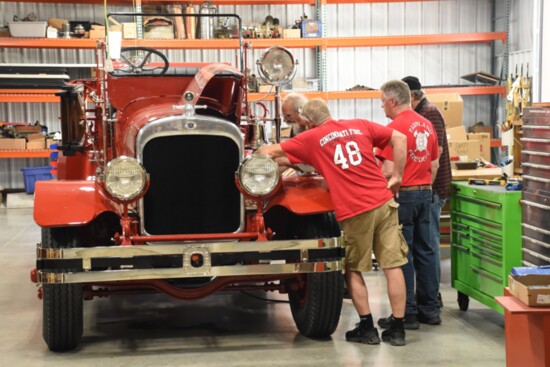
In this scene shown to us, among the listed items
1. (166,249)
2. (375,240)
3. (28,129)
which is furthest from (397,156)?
(28,129)

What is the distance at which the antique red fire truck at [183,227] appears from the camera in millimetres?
4730

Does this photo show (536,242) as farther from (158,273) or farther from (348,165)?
(158,273)

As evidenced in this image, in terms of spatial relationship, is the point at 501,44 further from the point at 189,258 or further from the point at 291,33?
the point at 189,258

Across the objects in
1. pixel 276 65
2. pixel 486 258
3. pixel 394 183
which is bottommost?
pixel 486 258

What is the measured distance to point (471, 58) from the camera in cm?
1488

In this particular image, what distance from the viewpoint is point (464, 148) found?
8.47 meters

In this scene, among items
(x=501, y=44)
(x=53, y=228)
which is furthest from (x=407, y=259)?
(x=501, y=44)

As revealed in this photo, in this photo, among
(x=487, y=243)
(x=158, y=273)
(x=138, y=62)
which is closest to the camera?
(x=158, y=273)

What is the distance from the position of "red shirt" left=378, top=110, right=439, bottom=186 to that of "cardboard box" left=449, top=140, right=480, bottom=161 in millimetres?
2977

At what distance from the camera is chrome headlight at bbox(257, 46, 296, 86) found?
18.7 ft

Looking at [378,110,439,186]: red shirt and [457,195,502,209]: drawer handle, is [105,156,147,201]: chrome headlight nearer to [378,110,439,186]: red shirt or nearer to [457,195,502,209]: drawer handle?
[378,110,439,186]: red shirt

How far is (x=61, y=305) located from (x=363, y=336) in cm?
179

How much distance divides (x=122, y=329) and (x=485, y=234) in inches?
96.9

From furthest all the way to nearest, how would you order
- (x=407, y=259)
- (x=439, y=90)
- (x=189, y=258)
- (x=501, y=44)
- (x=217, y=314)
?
(x=501, y=44) < (x=439, y=90) < (x=217, y=314) < (x=407, y=259) < (x=189, y=258)
